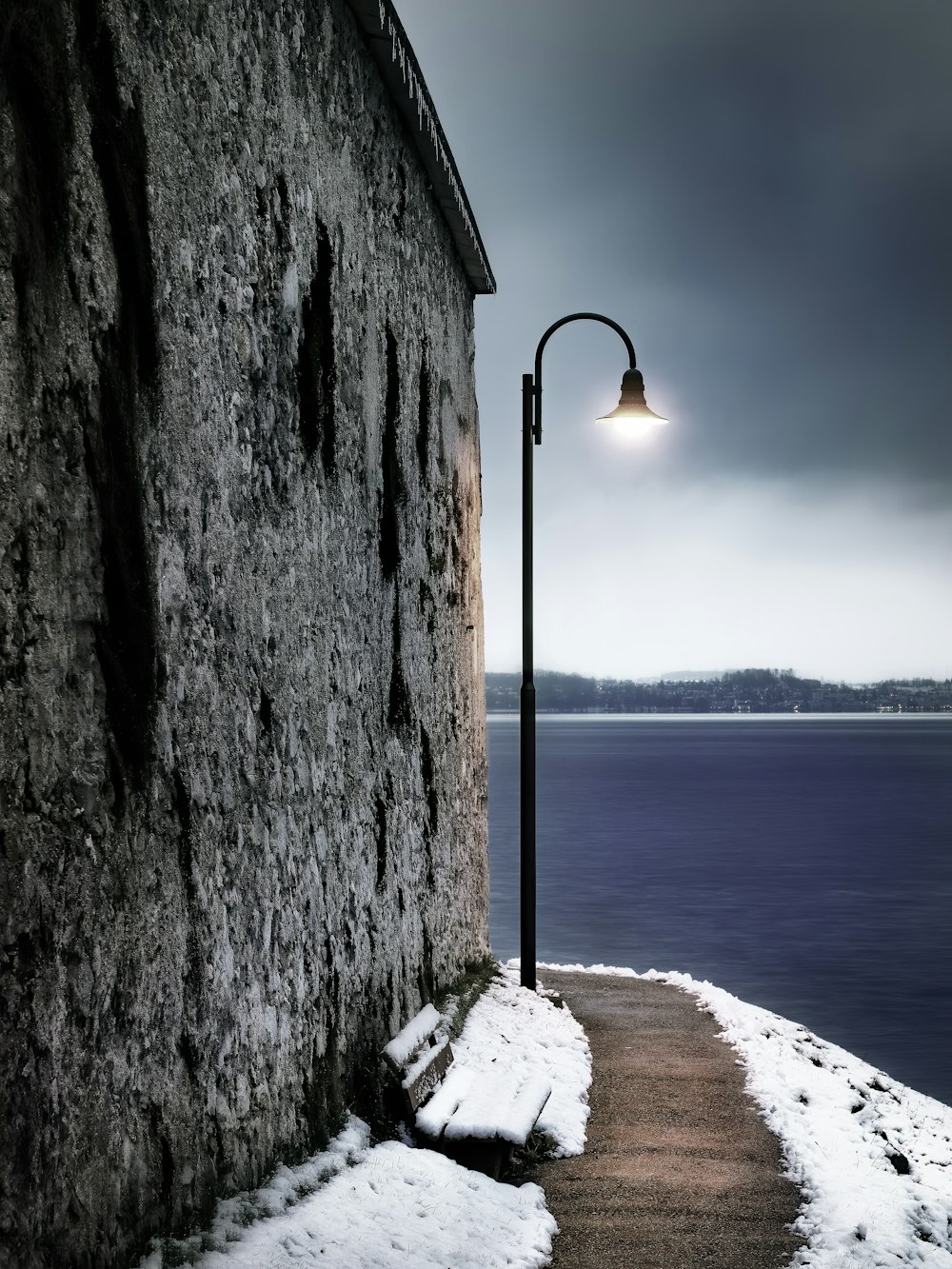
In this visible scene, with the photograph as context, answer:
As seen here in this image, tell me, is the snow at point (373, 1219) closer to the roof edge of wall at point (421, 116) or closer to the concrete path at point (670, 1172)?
the concrete path at point (670, 1172)

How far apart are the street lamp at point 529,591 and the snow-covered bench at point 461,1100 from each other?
9.76 ft

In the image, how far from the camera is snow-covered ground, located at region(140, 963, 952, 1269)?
4.40 meters

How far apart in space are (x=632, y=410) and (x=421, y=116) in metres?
3.08

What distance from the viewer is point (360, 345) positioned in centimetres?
671

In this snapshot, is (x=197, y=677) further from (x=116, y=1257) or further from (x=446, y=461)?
(x=446, y=461)

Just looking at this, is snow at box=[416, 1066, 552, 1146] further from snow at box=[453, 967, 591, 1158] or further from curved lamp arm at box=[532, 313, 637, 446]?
curved lamp arm at box=[532, 313, 637, 446]

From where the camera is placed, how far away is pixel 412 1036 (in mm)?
6824

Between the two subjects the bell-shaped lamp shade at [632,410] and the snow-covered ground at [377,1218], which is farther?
the bell-shaped lamp shade at [632,410]

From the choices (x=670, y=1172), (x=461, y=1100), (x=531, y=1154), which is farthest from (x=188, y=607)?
(x=670, y=1172)

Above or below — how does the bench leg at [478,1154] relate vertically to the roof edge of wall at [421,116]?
below

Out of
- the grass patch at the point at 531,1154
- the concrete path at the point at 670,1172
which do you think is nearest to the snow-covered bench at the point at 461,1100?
the grass patch at the point at 531,1154

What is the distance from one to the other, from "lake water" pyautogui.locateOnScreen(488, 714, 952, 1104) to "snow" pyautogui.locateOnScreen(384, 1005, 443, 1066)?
383 inches

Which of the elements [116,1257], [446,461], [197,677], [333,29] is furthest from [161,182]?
[446,461]

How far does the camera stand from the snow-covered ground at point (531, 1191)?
4.40 m
